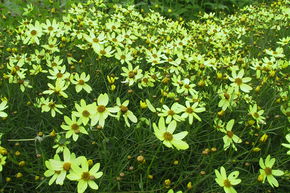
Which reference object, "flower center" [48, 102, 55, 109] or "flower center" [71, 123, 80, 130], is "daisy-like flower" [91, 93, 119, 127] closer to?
"flower center" [71, 123, 80, 130]

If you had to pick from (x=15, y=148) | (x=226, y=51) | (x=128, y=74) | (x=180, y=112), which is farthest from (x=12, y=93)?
(x=226, y=51)

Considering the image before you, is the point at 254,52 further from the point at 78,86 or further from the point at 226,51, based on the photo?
the point at 78,86

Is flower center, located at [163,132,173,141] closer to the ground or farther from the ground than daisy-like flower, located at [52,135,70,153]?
farther from the ground

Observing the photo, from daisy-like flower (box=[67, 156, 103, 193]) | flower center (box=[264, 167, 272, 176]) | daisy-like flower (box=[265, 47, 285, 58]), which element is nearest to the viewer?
daisy-like flower (box=[67, 156, 103, 193])

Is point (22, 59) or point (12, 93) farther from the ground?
point (22, 59)

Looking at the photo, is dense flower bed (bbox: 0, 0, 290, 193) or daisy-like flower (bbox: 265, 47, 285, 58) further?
daisy-like flower (bbox: 265, 47, 285, 58)

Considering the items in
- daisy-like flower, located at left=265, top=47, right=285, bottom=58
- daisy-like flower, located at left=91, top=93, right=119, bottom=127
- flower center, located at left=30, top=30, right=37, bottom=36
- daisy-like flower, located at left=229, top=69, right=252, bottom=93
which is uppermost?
daisy-like flower, located at left=91, top=93, right=119, bottom=127

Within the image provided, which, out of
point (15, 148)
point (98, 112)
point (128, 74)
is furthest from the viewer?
point (128, 74)

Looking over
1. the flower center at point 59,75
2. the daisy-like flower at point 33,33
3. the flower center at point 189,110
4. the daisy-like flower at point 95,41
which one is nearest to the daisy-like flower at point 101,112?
the flower center at point 189,110

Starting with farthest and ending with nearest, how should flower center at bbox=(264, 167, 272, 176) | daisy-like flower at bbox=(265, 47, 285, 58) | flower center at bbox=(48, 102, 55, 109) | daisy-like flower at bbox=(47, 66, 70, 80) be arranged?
daisy-like flower at bbox=(265, 47, 285, 58), daisy-like flower at bbox=(47, 66, 70, 80), flower center at bbox=(48, 102, 55, 109), flower center at bbox=(264, 167, 272, 176)

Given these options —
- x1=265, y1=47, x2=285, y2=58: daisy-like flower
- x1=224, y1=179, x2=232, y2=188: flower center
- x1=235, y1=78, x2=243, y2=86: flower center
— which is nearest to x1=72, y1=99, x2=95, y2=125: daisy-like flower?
x1=224, y1=179, x2=232, y2=188: flower center

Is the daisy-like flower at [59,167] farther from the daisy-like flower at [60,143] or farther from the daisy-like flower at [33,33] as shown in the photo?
the daisy-like flower at [33,33]
